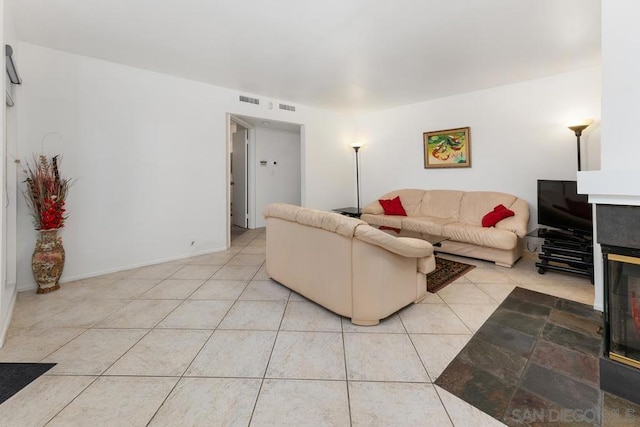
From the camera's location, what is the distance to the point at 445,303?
2.37 meters

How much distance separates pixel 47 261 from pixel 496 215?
5.19 metres

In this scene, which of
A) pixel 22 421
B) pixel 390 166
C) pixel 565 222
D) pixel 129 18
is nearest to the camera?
pixel 22 421

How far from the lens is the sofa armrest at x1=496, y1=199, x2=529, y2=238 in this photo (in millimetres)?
3311

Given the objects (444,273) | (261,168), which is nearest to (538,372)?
(444,273)

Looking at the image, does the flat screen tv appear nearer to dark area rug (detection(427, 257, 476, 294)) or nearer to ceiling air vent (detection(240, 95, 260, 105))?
dark area rug (detection(427, 257, 476, 294))

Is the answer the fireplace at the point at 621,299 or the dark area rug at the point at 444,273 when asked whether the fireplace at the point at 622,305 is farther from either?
the dark area rug at the point at 444,273

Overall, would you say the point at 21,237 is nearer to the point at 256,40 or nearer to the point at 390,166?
the point at 256,40

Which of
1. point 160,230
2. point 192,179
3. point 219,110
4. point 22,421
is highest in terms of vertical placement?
point 219,110

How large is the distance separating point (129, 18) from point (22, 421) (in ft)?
9.58

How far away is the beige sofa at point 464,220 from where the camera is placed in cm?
331

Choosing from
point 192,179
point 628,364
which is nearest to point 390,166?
point 192,179

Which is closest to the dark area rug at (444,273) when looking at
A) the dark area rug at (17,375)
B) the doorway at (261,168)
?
the dark area rug at (17,375)

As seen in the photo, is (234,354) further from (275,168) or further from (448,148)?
(275,168)

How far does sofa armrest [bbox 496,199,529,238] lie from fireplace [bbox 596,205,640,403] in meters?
2.08
